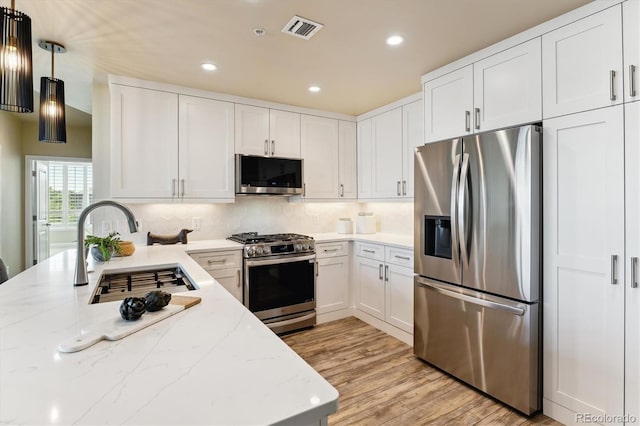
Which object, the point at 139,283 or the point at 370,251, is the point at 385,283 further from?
the point at 139,283

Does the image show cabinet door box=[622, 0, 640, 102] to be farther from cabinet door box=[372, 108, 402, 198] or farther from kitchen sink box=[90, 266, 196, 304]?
kitchen sink box=[90, 266, 196, 304]

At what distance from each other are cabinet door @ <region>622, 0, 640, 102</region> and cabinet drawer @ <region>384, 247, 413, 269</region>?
5.90 ft

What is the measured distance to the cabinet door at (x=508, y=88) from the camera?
210 cm

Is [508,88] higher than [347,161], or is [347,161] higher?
[508,88]

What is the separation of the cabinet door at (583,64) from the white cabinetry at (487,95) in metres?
0.07

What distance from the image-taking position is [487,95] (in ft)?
7.74

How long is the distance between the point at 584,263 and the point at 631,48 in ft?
3.81

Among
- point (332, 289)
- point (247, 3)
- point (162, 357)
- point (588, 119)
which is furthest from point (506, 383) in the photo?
point (247, 3)

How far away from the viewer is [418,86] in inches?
125

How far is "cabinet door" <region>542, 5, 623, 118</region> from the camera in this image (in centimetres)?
176

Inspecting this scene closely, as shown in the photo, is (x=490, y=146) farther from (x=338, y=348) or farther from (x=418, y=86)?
(x=338, y=348)

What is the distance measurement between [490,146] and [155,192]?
9.30 ft

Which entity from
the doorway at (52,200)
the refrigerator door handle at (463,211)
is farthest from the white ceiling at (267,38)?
the doorway at (52,200)

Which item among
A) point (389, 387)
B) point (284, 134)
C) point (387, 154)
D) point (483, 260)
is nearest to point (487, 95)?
point (483, 260)
